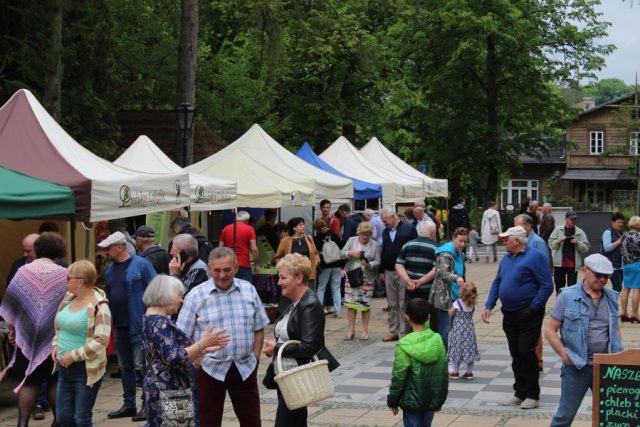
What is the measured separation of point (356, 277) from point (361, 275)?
8 centimetres

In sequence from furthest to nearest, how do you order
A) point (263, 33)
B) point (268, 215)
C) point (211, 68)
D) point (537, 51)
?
point (537, 51) → point (211, 68) → point (263, 33) → point (268, 215)

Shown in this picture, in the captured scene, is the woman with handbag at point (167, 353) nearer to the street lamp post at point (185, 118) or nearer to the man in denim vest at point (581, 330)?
the man in denim vest at point (581, 330)

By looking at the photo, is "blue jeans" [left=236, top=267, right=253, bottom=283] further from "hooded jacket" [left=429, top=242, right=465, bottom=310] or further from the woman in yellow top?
"hooded jacket" [left=429, top=242, right=465, bottom=310]

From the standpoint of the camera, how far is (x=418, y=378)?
7.39 m

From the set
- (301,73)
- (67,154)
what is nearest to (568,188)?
(301,73)

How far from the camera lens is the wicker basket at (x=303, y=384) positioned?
6.62 metres

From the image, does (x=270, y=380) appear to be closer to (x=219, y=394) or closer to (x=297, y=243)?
(x=219, y=394)

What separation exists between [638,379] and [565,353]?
548 millimetres

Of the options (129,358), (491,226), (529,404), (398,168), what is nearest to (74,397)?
(129,358)

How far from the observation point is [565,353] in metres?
7.71

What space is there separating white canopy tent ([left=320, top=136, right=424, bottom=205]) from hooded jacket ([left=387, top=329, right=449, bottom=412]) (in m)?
16.5

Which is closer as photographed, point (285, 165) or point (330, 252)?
point (330, 252)

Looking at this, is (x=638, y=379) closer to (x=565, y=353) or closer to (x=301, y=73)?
(x=565, y=353)

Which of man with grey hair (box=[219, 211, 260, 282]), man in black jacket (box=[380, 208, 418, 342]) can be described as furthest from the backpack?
man in black jacket (box=[380, 208, 418, 342])
